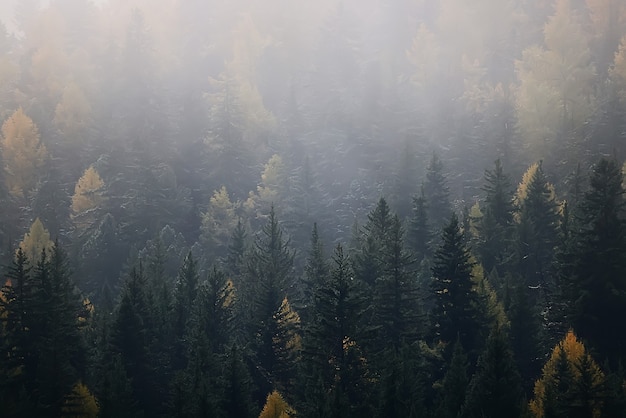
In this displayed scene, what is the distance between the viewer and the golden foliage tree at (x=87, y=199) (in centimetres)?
6394

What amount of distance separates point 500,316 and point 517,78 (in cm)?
5719

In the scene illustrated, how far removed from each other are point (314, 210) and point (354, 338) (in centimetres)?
3879

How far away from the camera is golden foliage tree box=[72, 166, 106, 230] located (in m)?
63.9

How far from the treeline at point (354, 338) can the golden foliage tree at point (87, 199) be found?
21357 millimetres

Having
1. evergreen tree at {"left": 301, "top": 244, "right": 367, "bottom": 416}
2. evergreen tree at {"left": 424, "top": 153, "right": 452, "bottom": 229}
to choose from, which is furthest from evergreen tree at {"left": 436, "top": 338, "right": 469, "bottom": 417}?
evergreen tree at {"left": 424, "top": 153, "right": 452, "bottom": 229}

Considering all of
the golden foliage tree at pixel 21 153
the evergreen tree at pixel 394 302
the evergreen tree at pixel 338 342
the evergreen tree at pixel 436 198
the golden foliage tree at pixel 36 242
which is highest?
the golden foliage tree at pixel 21 153

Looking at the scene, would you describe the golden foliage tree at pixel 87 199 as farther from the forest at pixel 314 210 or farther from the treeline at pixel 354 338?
the treeline at pixel 354 338

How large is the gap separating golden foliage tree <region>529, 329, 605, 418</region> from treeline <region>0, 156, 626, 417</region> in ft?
0.31

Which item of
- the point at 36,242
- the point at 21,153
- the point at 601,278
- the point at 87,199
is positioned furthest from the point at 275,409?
the point at 21,153

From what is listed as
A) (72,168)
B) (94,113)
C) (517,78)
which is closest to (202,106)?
(94,113)

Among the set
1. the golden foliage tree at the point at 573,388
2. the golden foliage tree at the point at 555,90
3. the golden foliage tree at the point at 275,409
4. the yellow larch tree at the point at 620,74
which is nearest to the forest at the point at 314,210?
the golden foliage tree at the point at 275,409

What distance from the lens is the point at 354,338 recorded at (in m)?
29.6

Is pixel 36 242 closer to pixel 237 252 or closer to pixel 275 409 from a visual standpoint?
pixel 237 252

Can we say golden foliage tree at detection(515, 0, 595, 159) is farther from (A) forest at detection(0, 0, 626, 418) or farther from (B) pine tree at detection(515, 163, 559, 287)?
(B) pine tree at detection(515, 163, 559, 287)
